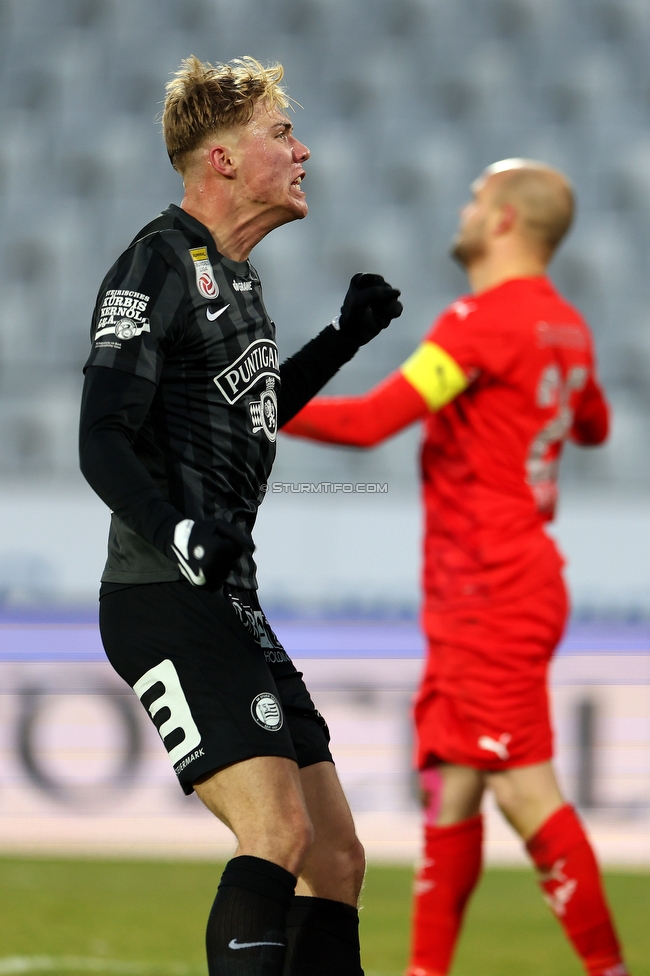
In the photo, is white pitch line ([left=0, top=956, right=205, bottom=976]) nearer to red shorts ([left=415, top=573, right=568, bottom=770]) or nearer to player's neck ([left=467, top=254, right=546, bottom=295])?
red shorts ([left=415, top=573, right=568, bottom=770])

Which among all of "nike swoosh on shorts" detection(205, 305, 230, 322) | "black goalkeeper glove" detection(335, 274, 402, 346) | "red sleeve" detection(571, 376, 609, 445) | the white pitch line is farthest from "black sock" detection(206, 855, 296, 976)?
the white pitch line

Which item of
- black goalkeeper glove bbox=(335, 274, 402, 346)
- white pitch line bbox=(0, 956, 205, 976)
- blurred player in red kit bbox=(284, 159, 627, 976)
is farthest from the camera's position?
white pitch line bbox=(0, 956, 205, 976)

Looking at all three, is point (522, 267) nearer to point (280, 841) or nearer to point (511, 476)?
point (511, 476)

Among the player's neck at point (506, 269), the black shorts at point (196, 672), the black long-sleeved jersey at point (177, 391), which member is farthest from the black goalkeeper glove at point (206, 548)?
the player's neck at point (506, 269)

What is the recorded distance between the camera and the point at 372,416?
7.88 ft

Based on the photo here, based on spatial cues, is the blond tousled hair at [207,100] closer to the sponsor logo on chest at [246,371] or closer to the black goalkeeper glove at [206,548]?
the sponsor logo on chest at [246,371]

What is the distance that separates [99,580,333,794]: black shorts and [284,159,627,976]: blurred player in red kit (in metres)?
0.48

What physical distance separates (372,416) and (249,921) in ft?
3.13

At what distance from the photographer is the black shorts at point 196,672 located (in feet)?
6.20

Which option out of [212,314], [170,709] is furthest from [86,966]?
[212,314]

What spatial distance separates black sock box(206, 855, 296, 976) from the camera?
5.97 ft

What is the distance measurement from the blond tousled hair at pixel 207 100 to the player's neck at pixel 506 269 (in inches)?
24.2

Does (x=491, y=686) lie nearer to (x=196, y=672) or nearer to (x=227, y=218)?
(x=196, y=672)

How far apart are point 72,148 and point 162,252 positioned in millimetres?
6872
